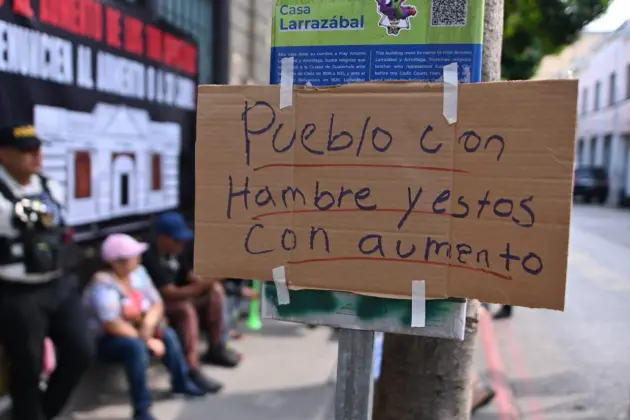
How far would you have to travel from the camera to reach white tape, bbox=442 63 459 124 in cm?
149

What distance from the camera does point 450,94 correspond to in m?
1.50

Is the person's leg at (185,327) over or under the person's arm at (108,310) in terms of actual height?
under

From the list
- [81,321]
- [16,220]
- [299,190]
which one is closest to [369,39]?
[299,190]

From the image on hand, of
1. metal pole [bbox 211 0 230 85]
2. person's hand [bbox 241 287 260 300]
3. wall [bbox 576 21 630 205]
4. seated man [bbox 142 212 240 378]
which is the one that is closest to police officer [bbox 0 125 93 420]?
seated man [bbox 142 212 240 378]

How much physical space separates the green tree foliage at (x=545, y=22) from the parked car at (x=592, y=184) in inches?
596

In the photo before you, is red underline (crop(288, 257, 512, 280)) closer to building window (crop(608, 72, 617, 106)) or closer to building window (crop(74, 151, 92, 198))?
building window (crop(74, 151, 92, 198))

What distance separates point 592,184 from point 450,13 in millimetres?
27252

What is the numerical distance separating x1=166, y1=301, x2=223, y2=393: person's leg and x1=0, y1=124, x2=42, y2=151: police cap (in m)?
1.74

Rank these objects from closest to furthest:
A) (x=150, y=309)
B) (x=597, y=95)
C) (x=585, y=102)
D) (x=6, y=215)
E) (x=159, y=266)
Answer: (x=6, y=215) → (x=150, y=309) → (x=159, y=266) → (x=597, y=95) → (x=585, y=102)

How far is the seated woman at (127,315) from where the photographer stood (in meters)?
3.83

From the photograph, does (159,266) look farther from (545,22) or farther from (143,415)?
(545,22)

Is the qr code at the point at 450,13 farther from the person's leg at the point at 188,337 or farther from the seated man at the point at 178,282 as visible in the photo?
the person's leg at the point at 188,337

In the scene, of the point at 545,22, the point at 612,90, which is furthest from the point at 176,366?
the point at 612,90

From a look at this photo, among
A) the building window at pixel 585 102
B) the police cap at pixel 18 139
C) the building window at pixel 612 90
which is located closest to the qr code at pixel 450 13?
the police cap at pixel 18 139
